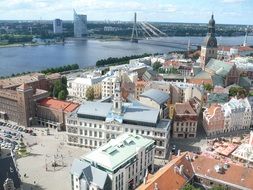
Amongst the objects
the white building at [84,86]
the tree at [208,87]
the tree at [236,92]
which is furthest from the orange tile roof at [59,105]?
the tree at [236,92]

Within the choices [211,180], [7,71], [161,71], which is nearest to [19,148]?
[211,180]

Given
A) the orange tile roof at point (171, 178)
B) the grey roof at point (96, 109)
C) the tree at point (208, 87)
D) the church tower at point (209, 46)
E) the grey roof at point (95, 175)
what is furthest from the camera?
the church tower at point (209, 46)

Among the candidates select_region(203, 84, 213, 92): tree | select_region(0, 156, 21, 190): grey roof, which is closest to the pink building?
select_region(203, 84, 213, 92): tree

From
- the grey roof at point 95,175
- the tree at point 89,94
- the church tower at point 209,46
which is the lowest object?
the tree at point 89,94

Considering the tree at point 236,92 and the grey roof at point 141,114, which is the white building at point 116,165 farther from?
the tree at point 236,92

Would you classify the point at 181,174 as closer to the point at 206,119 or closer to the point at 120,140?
the point at 120,140

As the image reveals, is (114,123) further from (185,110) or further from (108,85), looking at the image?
(108,85)

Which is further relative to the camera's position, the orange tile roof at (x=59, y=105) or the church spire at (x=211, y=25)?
the church spire at (x=211, y=25)

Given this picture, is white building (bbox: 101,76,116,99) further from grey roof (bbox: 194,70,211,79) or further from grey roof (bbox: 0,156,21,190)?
grey roof (bbox: 0,156,21,190)
